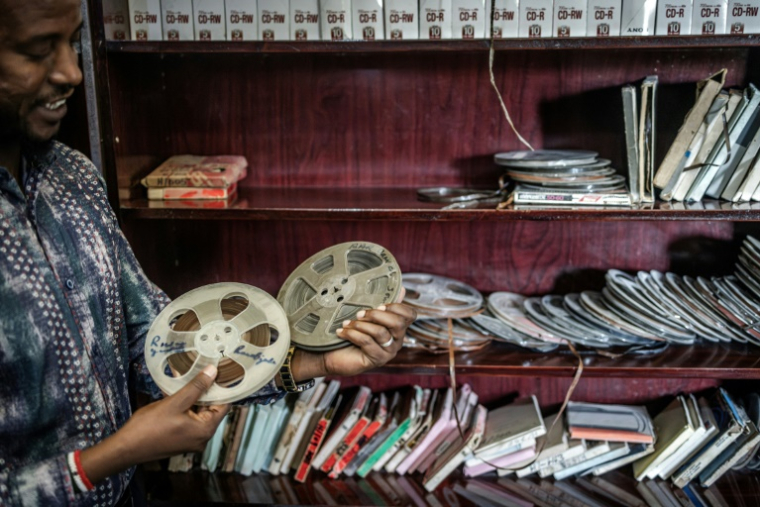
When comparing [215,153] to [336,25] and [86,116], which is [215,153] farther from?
[336,25]

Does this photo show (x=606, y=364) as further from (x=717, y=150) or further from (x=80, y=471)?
(x=80, y=471)

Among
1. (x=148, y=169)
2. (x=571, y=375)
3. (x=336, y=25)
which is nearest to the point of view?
(x=336, y=25)

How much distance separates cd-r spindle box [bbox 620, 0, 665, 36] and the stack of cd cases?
1.03 feet

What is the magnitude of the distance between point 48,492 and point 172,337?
0.29 metres

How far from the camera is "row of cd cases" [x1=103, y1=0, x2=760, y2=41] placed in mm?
1488

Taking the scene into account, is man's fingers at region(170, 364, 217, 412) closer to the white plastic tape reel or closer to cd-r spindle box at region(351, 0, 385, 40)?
the white plastic tape reel

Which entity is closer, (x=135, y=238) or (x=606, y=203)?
(x=606, y=203)

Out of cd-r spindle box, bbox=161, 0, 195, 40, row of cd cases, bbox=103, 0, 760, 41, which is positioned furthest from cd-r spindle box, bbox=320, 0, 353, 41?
cd-r spindle box, bbox=161, 0, 195, 40

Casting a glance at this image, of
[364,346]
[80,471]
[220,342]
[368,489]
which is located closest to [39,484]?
[80,471]

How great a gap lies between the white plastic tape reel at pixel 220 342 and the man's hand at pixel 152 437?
4cm

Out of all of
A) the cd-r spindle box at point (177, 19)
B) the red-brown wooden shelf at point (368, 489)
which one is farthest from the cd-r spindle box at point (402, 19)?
the red-brown wooden shelf at point (368, 489)

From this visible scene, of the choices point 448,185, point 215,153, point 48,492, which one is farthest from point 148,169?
point 48,492

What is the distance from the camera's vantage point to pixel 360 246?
1416 mm

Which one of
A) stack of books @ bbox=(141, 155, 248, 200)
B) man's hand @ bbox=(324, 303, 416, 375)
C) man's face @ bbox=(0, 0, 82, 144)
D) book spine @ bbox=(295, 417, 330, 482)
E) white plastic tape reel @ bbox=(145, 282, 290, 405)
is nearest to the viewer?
man's face @ bbox=(0, 0, 82, 144)
